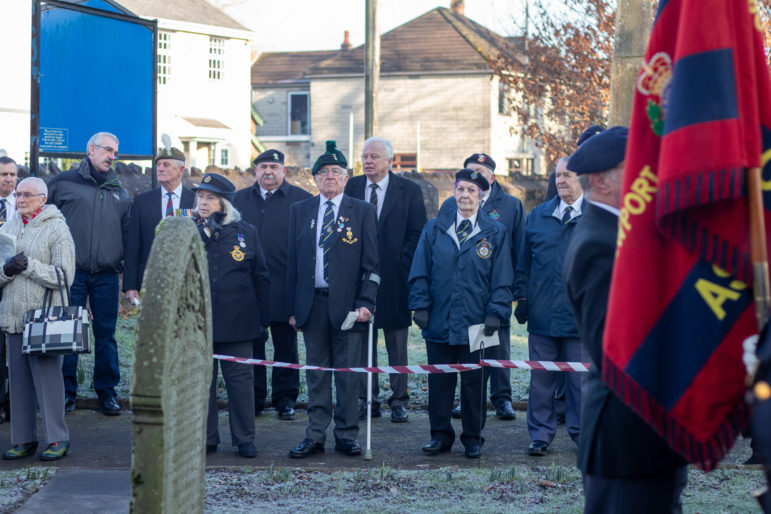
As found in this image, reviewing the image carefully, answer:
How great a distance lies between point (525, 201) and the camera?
18766 millimetres

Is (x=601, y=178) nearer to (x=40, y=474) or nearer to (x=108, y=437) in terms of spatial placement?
(x=40, y=474)

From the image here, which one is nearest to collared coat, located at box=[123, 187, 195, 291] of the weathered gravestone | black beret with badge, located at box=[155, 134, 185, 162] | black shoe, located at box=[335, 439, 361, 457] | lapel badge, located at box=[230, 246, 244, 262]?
black beret with badge, located at box=[155, 134, 185, 162]

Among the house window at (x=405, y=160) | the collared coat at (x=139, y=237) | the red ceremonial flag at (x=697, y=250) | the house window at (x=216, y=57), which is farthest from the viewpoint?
the house window at (x=405, y=160)

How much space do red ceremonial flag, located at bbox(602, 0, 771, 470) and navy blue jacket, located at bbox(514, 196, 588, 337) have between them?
4.20 m

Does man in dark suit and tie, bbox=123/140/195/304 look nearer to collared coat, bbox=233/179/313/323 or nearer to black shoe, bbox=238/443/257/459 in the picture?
collared coat, bbox=233/179/313/323

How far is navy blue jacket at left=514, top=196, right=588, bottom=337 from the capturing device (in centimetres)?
720

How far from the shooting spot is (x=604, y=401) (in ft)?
10.7

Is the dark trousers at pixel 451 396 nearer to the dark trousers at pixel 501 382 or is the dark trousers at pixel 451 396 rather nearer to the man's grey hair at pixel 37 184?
the dark trousers at pixel 501 382

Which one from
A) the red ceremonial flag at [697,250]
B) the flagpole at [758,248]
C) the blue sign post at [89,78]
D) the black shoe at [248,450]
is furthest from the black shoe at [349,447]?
the flagpole at [758,248]

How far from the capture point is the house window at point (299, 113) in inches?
1943

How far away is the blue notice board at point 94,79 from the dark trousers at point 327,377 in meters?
3.21

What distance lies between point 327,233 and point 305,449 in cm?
156

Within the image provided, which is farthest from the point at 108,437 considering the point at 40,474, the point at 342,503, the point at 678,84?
the point at 678,84

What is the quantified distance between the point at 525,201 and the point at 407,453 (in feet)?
39.4
